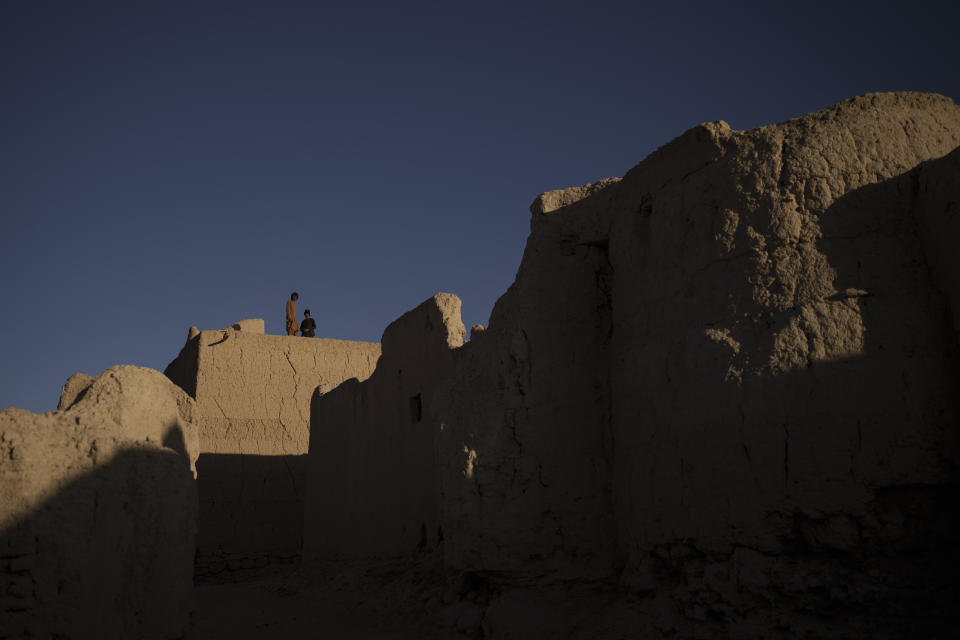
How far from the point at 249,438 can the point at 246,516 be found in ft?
4.01

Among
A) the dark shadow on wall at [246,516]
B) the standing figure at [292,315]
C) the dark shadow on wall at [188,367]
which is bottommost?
the dark shadow on wall at [246,516]

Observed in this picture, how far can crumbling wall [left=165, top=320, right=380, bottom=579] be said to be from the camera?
1205 cm

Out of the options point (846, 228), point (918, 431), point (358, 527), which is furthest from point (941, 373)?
point (358, 527)

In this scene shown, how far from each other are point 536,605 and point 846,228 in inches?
131

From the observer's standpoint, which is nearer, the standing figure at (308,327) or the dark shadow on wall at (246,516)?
the dark shadow on wall at (246,516)

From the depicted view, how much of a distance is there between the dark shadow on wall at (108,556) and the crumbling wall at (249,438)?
23.0 ft

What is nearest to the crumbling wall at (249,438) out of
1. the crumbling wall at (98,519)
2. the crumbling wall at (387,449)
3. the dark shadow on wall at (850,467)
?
the crumbling wall at (387,449)

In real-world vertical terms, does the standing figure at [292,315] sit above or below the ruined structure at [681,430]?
above

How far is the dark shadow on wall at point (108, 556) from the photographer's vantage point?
11.7 ft

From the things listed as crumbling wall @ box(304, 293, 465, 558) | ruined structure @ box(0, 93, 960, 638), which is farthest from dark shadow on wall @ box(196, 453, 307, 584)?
ruined structure @ box(0, 93, 960, 638)

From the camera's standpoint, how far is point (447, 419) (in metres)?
6.56

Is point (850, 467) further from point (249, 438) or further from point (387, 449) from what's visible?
point (249, 438)

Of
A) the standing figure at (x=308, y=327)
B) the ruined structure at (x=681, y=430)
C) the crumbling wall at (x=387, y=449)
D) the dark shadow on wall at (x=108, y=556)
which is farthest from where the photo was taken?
the standing figure at (x=308, y=327)

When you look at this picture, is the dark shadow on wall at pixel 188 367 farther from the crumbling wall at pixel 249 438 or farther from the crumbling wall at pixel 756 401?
the crumbling wall at pixel 756 401
